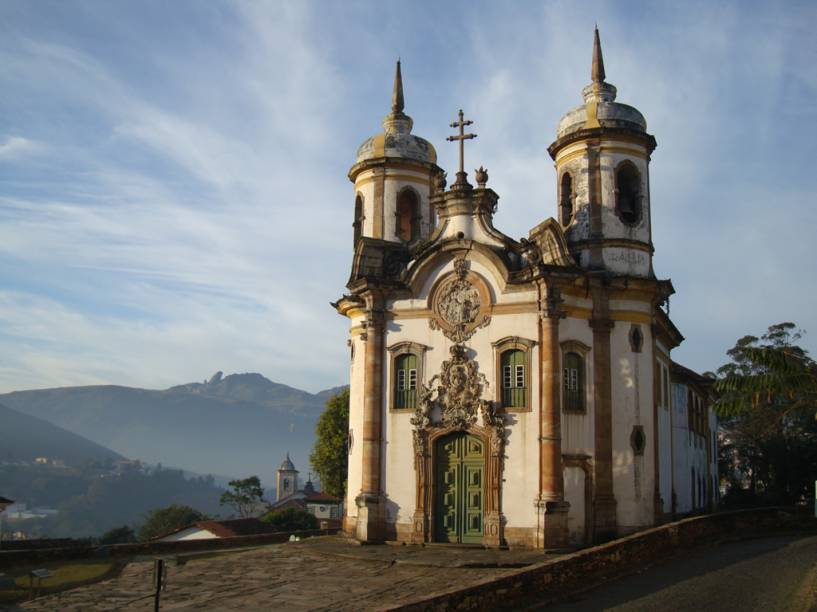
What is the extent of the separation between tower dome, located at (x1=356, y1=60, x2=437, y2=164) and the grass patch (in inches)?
570

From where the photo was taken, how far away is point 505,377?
22484mm

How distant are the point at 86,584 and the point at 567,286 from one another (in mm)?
13164

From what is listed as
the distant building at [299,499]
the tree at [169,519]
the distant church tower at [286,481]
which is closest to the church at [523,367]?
the tree at [169,519]

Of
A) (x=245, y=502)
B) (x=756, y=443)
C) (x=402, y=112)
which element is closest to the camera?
(x=402, y=112)

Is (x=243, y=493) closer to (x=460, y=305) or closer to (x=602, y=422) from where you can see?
(x=460, y=305)

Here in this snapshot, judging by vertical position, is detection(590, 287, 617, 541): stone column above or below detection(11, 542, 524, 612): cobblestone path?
above

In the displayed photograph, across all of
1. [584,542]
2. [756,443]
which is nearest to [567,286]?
[584,542]

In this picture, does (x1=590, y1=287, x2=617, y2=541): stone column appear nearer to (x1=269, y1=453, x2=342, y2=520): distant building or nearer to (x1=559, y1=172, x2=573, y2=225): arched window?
(x1=559, y1=172, x2=573, y2=225): arched window

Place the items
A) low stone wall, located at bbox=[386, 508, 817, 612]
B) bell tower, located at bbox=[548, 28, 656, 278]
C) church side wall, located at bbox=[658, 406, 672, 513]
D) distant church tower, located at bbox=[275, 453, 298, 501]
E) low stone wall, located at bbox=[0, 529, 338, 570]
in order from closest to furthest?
low stone wall, located at bbox=[386, 508, 817, 612], low stone wall, located at bbox=[0, 529, 338, 570], church side wall, located at bbox=[658, 406, 672, 513], bell tower, located at bbox=[548, 28, 656, 278], distant church tower, located at bbox=[275, 453, 298, 501]

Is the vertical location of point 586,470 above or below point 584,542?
above

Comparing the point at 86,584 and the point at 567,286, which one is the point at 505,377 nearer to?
the point at 567,286

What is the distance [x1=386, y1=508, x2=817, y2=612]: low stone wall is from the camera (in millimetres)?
13133

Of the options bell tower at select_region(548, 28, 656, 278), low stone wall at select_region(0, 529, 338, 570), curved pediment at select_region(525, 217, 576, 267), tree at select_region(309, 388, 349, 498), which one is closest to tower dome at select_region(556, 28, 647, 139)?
bell tower at select_region(548, 28, 656, 278)

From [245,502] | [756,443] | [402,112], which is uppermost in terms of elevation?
[402,112]
